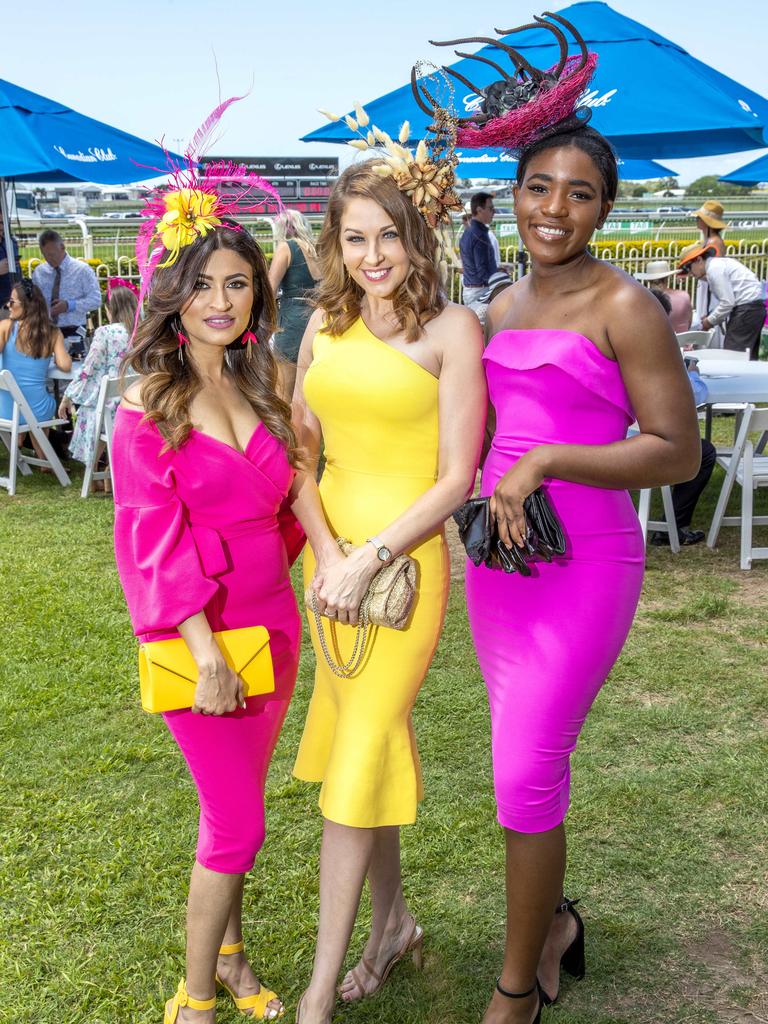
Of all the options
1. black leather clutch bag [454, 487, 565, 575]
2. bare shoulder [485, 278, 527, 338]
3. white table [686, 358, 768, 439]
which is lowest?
white table [686, 358, 768, 439]

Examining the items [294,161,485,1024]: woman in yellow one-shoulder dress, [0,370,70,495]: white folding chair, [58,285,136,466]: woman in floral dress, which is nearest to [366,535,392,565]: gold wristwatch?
[294,161,485,1024]: woman in yellow one-shoulder dress

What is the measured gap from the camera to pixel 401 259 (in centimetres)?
249

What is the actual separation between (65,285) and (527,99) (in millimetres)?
9181

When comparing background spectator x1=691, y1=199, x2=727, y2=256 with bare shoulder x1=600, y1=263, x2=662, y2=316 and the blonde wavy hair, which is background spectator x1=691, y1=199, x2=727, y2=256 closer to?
the blonde wavy hair

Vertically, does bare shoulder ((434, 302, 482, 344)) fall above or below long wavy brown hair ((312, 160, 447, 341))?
below

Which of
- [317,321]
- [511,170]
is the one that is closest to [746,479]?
[317,321]

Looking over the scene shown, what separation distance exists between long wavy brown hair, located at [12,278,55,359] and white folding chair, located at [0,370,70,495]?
1.52 feet

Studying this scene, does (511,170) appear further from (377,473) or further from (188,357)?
(188,357)

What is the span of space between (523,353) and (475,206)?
1041 centimetres

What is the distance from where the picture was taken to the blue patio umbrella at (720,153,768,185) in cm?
1172

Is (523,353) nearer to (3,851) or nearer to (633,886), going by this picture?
(633,886)

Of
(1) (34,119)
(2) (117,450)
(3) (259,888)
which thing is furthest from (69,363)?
(2) (117,450)

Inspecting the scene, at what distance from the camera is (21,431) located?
27.4ft

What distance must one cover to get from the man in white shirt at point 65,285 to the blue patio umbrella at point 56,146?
1.75 ft
